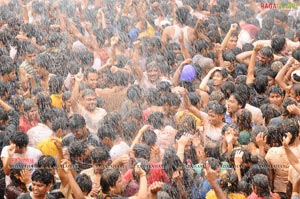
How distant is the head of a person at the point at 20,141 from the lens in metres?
8.66

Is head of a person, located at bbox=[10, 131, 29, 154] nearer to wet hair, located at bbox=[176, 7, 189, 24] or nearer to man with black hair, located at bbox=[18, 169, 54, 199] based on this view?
man with black hair, located at bbox=[18, 169, 54, 199]

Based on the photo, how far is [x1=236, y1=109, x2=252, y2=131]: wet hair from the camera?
30.6ft

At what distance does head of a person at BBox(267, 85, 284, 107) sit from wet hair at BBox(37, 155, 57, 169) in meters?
3.16

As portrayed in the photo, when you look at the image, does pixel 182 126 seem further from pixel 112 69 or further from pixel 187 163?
pixel 112 69

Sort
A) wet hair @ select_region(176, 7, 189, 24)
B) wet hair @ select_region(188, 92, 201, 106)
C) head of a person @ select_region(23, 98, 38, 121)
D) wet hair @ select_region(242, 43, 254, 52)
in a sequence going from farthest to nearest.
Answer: wet hair @ select_region(176, 7, 189, 24) → wet hair @ select_region(242, 43, 254, 52) → wet hair @ select_region(188, 92, 201, 106) → head of a person @ select_region(23, 98, 38, 121)

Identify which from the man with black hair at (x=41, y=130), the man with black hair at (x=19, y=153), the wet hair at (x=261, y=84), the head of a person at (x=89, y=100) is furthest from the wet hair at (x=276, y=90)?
the man with black hair at (x=19, y=153)

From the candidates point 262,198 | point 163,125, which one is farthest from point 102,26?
point 262,198

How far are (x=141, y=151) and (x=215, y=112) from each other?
1.23m

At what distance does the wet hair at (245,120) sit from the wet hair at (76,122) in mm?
1875

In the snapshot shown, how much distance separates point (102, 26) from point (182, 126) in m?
5.14

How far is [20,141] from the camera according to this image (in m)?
8.66

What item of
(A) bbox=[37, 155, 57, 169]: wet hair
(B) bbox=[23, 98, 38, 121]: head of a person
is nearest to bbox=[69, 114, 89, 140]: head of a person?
(B) bbox=[23, 98, 38, 121]: head of a person

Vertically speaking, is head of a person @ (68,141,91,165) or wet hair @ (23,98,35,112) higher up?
wet hair @ (23,98,35,112)
